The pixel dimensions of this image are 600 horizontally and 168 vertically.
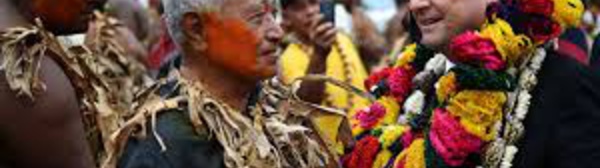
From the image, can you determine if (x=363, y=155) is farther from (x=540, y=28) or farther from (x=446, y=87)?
(x=540, y=28)

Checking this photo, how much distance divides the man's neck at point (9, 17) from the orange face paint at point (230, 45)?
0.74 m

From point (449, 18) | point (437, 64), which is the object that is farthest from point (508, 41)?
point (437, 64)

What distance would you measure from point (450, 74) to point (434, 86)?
246 millimetres

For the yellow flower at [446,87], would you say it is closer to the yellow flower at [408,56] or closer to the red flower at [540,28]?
the red flower at [540,28]

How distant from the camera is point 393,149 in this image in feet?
14.5

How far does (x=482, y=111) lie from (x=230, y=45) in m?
0.80

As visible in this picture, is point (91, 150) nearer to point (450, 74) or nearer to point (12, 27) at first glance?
point (12, 27)

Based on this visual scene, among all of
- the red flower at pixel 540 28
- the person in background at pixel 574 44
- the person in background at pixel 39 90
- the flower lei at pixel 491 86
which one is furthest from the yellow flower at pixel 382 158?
the person in background at pixel 574 44

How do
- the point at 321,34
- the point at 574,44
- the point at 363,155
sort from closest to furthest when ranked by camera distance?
1. the point at 363,155
2. the point at 321,34
3. the point at 574,44

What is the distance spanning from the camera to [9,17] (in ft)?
13.9

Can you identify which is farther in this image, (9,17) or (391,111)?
(391,111)

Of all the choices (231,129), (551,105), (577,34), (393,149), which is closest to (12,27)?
(231,129)

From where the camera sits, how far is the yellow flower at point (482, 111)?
409cm

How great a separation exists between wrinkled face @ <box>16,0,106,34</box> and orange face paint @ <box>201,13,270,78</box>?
68 centimetres
